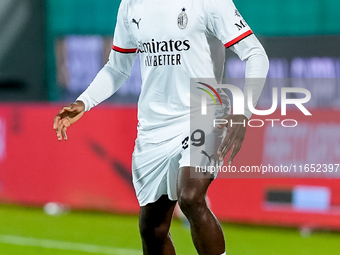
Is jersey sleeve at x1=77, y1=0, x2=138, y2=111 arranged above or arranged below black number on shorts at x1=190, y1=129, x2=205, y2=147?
above

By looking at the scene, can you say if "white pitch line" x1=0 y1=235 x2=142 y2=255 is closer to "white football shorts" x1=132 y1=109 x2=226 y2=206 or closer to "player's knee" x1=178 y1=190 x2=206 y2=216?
"white football shorts" x1=132 y1=109 x2=226 y2=206

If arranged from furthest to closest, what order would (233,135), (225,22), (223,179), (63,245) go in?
(223,179)
(63,245)
(225,22)
(233,135)

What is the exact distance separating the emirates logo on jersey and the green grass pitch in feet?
9.27

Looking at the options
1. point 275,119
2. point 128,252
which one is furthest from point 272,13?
point 128,252

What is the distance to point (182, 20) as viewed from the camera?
338 cm

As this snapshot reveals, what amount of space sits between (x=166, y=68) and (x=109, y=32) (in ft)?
28.1

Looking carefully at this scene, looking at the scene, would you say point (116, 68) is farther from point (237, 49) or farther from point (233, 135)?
point (233, 135)

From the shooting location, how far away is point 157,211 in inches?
142

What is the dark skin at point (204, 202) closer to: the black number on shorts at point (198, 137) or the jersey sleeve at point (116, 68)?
the black number on shorts at point (198, 137)

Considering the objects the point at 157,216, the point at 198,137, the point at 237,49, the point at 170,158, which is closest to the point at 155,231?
the point at 157,216

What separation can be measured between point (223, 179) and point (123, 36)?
127 inches

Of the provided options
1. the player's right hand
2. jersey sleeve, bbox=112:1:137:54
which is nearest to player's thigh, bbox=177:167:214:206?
the player's right hand

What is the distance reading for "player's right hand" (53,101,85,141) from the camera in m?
3.45

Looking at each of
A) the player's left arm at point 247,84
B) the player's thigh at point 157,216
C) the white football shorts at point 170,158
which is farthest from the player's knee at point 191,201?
the player's thigh at point 157,216
